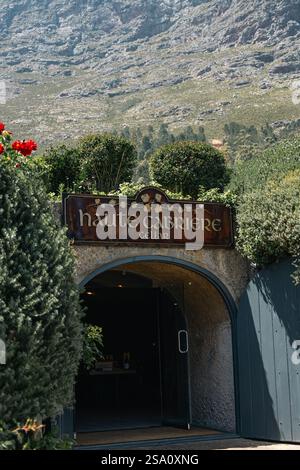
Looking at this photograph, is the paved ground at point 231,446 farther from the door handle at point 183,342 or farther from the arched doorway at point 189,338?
the door handle at point 183,342

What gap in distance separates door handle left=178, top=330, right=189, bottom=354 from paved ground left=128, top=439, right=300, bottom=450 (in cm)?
183

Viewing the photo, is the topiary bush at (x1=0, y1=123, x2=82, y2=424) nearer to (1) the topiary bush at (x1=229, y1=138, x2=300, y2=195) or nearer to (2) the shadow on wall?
(2) the shadow on wall

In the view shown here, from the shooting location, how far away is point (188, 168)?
12117mm

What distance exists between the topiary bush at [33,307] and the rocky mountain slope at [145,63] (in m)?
48.5

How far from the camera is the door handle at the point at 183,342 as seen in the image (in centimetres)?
1055

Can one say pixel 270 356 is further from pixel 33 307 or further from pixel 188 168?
pixel 188 168

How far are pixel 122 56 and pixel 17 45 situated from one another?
17.1 m

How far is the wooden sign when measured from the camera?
28.8 feet

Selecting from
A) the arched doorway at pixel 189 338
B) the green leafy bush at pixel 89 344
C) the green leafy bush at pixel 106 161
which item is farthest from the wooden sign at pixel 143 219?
the green leafy bush at pixel 106 161

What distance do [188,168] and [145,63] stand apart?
7418 cm

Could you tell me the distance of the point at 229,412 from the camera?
9609 millimetres

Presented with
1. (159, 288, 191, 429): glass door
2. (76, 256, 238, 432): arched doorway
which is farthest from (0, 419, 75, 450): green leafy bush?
(159, 288, 191, 429): glass door

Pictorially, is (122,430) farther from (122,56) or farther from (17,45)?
(17,45)

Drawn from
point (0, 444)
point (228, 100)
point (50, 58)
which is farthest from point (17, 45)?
point (0, 444)
